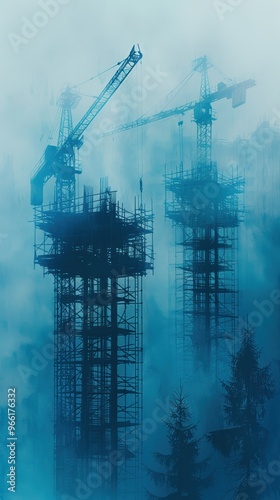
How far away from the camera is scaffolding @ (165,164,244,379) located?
118 feet

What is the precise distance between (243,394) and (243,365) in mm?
1165

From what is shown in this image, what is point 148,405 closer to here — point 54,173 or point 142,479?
point 142,479

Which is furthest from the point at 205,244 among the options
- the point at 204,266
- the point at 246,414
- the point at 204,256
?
the point at 246,414

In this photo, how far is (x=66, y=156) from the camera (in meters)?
36.4

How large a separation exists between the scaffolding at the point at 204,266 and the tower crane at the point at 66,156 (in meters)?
5.56

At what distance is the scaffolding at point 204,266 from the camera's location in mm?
36000

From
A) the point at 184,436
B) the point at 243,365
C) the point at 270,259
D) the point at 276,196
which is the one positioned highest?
the point at 276,196

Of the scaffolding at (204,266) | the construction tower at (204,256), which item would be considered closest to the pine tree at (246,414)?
the construction tower at (204,256)

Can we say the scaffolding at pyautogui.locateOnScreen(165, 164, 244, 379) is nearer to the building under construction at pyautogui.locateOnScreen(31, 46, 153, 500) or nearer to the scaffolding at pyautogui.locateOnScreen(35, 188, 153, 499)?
the building under construction at pyautogui.locateOnScreen(31, 46, 153, 500)

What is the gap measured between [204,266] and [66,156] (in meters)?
10.0

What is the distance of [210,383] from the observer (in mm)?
34562

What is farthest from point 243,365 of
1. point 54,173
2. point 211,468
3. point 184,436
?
point 54,173

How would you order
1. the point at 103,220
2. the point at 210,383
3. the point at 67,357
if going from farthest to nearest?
the point at 210,383, the point at 67,357, the point at 103,220

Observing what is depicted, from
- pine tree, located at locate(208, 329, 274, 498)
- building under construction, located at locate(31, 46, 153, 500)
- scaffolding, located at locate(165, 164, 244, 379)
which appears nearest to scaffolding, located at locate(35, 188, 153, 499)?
building under construction, located at locate(31, 46, 153, 500)
